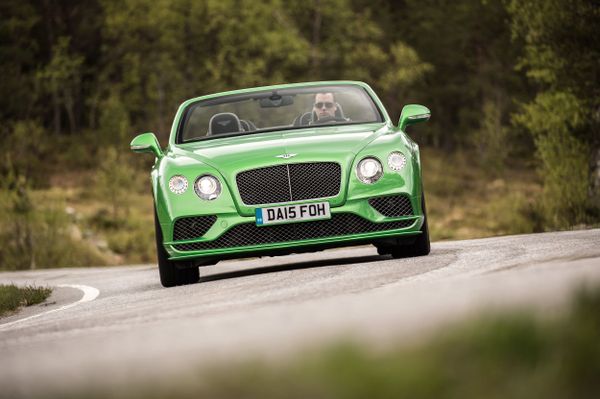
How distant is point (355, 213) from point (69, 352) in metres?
4.06

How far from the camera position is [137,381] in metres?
3.66

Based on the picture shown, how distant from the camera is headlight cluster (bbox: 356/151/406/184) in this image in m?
8.67

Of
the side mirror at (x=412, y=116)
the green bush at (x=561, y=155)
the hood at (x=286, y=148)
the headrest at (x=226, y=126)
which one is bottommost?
the green bush at (x=561, y=155)

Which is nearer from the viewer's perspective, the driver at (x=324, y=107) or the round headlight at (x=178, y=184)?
the round headlight at (x=178, y=184)

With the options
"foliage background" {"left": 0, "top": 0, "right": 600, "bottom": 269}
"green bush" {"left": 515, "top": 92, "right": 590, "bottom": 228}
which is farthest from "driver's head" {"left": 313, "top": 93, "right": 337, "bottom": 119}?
"foliage background" {"left": 0, "top": 0, "right": 600, "bottom": 269}

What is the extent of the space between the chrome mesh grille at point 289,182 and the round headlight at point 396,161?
419mm

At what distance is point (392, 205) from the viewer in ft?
28.5

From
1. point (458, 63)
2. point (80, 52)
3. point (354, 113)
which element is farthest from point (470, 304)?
point (458, 63)

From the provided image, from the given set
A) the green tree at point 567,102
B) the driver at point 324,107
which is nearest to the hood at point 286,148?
the driver at point 324,107

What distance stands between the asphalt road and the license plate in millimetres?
461

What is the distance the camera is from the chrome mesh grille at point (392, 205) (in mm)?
8648

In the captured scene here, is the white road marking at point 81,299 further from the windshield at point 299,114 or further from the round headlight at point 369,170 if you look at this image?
the round headlight at point 369,170

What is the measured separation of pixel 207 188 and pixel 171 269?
0.85 metres

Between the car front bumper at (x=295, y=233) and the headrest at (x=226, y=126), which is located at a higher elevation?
the headrest at (x=226, y=126)
